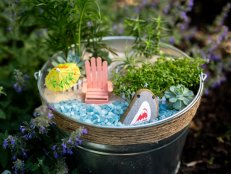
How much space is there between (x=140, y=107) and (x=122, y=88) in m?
0.17

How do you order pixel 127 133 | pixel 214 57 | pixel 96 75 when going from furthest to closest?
1. pixel 214 57
2. pixel 96 75
3. pixel 127 133

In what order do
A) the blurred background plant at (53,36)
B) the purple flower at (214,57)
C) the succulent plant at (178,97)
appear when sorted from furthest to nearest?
the purple flower at (214,57) < the blurred background plant at (53,36) < the succulent plant at (178,97)

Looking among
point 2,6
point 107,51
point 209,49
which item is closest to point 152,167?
point 107,51

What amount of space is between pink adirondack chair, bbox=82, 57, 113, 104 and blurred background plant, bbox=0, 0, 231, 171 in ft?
0.60

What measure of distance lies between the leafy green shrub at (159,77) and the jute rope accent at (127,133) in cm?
17

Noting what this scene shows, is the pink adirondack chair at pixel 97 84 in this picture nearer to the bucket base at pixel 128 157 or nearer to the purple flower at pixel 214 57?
the bucket base at pixel 128 157

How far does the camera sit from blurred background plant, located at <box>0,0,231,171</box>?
1.91 m

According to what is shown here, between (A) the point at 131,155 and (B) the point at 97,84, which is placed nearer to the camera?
(A) the point at 131,155

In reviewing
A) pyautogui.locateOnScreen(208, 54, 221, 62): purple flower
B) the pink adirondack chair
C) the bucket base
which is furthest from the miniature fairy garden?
pyautogui.locateOnScreen(208, 54, 221, 62): purple flower

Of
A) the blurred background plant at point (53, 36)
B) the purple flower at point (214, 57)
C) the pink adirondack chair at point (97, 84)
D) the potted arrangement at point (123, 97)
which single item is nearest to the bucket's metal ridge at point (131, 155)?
the potted arrangement at point (123, 97)

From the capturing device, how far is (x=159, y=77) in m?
1.79

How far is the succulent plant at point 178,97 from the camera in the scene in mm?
1710

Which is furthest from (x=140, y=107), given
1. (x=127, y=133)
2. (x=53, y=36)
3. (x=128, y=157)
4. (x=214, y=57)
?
(x=214, y=57)

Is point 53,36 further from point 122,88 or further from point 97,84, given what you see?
point 122,88
